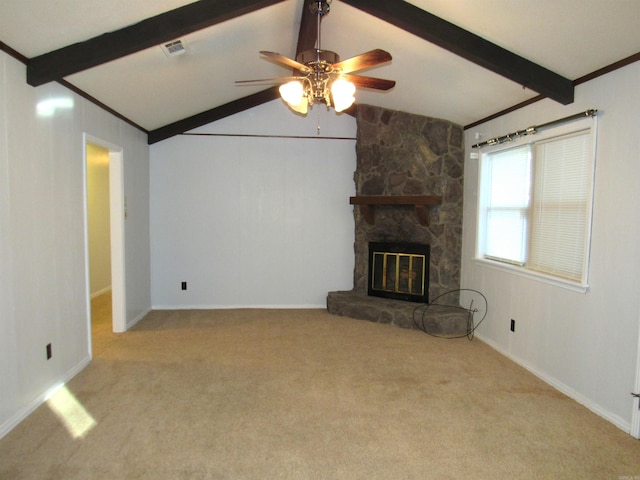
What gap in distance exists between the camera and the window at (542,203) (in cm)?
302

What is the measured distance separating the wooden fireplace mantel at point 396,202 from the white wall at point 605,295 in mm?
1443

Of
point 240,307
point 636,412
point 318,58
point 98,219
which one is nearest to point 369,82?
point 318,58

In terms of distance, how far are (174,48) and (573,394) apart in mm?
4156

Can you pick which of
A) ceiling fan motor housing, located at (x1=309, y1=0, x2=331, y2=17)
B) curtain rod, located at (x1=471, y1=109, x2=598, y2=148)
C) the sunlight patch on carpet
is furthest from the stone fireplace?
the sunlight patch on carpet

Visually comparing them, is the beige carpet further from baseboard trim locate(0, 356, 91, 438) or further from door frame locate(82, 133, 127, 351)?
door frame locate(82, 133, 127, 351)

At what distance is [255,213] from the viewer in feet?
18.4

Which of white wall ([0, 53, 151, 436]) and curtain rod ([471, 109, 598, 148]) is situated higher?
curtain rod ([471, 109, 598, 148])

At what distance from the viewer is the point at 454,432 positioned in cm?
252

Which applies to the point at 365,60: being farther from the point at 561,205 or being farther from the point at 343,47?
the point at 561,205

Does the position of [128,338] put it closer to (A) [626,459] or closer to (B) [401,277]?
(B) [401,277]

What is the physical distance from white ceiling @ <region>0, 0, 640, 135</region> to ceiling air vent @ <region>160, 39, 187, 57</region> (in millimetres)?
52

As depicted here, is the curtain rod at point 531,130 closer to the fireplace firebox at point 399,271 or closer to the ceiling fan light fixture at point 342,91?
the fireplace firebox at point 399,271

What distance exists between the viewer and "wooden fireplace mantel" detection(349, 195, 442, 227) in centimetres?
470

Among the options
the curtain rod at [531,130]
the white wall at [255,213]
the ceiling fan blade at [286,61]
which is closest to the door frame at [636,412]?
the curtain rod at [531,130]
